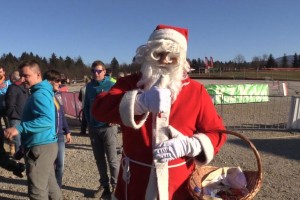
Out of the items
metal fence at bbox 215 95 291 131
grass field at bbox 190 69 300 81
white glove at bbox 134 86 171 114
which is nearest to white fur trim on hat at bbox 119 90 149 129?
white glove at bbox 134 86 171 114

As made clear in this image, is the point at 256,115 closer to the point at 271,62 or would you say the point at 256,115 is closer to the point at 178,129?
the point at 178,129

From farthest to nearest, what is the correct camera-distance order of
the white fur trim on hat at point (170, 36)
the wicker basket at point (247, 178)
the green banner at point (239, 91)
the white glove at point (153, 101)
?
the green banner at point (239, 91) < the white fur trim on hat at point (170, 36) < the wicker basket at point (247, 178) < the white glove at point (153, 101)

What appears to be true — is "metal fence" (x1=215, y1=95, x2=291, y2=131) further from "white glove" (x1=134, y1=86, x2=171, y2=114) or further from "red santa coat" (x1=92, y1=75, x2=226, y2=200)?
"white glove" (x1=134, y1=86, x2=171, y2=114)

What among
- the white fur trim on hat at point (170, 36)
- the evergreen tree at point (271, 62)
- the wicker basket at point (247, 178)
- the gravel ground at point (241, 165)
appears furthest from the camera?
the evergreen tree at point (271, 62)

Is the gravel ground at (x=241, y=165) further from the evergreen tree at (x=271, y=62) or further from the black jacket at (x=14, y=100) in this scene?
the evergreen tree at (x=271, y=62)

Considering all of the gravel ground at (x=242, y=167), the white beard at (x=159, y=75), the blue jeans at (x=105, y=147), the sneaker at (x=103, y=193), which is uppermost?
the white beard at (x=159, y=75)

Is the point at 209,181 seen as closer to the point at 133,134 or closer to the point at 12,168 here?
the point at 133,134

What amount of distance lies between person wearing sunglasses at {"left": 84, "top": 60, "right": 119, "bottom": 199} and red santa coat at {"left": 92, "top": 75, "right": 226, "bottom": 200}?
2347 mm

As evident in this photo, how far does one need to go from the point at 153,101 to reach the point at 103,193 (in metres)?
3.33

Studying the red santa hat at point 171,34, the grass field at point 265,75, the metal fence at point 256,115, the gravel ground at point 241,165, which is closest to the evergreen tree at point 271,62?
the grass field at point 265,75

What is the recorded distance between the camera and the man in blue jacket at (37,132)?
3.26 meters

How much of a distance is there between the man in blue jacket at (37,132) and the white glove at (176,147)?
171cm

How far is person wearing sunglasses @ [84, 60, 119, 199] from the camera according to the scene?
455cm

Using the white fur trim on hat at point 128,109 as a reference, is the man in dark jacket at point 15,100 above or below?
below
